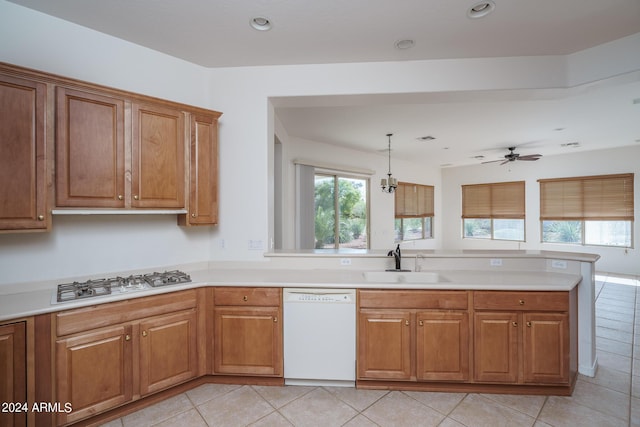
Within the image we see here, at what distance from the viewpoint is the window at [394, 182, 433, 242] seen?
740 cm

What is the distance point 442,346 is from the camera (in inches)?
85.8

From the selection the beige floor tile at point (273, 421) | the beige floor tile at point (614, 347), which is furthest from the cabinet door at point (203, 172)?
the beige floor tile at point (614, 347)

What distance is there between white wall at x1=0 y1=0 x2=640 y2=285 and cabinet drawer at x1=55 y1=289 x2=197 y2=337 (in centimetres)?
56

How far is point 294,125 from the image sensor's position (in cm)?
432

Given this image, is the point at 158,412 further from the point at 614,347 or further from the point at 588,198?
the point at 588,198

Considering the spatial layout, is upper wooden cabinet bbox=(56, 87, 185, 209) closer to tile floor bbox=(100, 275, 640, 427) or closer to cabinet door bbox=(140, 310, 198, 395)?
cabinet door bbox=(140, 310, 198, 395)

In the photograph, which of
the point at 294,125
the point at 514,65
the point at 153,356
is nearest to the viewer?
the point at 153,356

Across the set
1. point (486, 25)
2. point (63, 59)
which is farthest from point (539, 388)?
point (63, 59)

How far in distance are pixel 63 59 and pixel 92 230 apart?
129 cm

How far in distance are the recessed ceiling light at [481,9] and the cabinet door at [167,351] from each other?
117 inches

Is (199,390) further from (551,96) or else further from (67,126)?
(551,96)

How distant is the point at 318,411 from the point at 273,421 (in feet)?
1.04

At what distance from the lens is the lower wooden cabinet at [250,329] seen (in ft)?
7.40

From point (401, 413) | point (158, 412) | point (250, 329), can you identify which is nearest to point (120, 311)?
point (158, 412)
